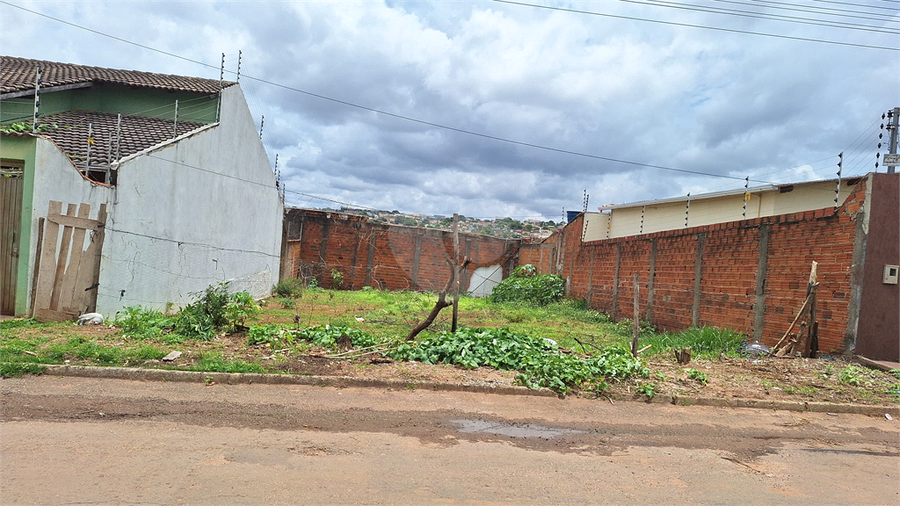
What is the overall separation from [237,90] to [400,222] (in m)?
11.4

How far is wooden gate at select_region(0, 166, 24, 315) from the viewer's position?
28.9ft

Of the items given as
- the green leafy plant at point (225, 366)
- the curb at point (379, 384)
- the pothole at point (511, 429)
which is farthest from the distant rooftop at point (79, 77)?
the pothole at point (511, 429)

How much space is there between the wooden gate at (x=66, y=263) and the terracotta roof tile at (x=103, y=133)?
1.19 m

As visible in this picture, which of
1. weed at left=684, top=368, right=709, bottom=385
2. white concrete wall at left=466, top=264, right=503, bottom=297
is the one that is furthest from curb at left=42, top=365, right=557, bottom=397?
white concrete wall at left=466, top=264, right=503, bottom=297

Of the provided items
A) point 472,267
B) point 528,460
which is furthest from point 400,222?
point 528,460

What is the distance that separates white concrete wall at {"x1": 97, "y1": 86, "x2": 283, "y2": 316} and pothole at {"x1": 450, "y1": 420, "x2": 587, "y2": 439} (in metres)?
7.74

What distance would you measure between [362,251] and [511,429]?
2054cm

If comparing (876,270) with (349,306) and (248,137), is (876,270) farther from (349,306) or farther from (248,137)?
(248,137)

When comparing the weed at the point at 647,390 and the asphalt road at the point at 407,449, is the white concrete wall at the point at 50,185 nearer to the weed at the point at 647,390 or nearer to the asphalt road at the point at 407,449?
the asphalt road at the point at 407,449

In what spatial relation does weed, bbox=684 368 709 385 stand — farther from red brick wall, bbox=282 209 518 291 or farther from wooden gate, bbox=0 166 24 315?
red brick wall, bbox=282 209 518 291

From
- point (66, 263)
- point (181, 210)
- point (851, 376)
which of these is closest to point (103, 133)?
point (181, 210)

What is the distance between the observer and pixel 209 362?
688 centimetres

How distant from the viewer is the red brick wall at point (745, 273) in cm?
902

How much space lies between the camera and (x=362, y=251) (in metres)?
25.4
